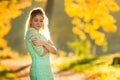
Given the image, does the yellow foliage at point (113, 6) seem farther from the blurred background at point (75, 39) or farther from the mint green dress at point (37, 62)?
→ the mint green dress at point (37, 62)

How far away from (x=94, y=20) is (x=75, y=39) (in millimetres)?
223

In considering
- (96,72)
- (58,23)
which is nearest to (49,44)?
(58,23)

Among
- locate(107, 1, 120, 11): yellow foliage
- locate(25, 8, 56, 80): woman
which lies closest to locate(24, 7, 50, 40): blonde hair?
locate(25, 8, 56, 80): woman

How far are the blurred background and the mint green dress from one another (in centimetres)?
23

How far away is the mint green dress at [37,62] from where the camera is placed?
226cm

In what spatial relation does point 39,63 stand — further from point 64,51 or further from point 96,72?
point 96,72

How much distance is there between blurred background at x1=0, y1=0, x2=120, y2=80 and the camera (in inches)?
99.5

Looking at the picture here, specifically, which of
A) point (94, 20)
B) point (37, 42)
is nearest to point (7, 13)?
point (37, 42)

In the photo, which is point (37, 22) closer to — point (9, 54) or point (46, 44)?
point (46, 44)

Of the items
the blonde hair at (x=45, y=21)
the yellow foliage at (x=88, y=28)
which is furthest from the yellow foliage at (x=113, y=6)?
the blonde hair at (x=45, y=21)

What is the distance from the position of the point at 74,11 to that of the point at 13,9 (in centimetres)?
52

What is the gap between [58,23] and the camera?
257cm

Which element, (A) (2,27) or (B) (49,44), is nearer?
(B) (49,44)

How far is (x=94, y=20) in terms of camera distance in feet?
8.35
